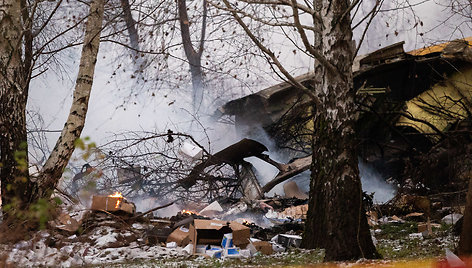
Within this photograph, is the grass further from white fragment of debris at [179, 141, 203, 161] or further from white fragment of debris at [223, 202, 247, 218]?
white fragment of debris at [179, 141, 203, 161]

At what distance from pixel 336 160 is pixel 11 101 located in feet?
11.8

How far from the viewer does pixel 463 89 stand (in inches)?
290

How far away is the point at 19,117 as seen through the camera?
5.00m

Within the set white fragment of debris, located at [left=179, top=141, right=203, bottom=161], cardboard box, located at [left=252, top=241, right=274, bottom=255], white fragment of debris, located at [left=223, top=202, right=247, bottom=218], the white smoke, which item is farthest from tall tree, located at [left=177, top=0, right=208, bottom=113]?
cardboard box, located at [left=252, top=241, right=274, bottom=255]

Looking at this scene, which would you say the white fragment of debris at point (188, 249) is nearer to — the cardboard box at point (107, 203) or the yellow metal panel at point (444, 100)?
the cardboard box at point (107, 203)

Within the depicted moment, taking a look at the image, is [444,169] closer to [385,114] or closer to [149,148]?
[385,114]

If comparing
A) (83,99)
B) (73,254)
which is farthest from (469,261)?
(83,99)

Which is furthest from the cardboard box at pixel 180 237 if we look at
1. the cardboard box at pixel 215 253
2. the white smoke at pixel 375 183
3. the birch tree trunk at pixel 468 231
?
the white smoke at pixel 375 183

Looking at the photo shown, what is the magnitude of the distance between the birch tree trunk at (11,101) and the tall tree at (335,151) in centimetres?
273

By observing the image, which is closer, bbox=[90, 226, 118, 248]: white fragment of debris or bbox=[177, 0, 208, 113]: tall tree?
bbox=[90, 226, 118, 248]: white fragment of debris

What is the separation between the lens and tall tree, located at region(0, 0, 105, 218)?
489 cm

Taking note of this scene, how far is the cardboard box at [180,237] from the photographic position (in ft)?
15.4

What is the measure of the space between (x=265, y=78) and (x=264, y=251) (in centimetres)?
610

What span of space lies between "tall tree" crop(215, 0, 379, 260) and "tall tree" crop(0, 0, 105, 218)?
7.64 ft
